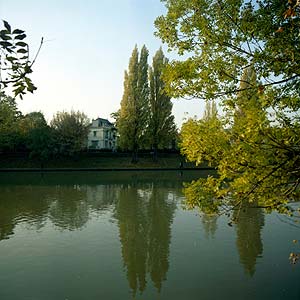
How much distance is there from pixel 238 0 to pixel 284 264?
7042mm

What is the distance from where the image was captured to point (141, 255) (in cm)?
1019

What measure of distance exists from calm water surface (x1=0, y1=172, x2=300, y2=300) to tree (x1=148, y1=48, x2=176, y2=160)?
105ft

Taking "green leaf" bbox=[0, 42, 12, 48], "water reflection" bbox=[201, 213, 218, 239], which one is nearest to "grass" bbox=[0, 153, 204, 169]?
"water reflection" bbox=[201, 213, 218, 239]

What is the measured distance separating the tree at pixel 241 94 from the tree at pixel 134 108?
42.6 metres

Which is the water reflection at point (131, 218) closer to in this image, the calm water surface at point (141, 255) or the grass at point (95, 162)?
the calm water surface at point (141, 255)

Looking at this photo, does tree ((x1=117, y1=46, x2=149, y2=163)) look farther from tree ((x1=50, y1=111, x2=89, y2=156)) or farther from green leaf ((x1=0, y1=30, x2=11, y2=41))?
green leaf ((x1=0, y1=30, x2=11, y2=41))

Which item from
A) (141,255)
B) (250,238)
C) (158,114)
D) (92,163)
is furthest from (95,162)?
(141,255)

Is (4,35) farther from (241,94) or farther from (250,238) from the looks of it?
(250,238)

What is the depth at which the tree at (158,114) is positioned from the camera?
49906mm

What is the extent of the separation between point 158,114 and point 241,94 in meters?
44.4

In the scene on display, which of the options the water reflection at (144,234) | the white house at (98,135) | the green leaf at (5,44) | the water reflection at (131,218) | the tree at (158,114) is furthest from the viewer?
the white house at (98,135)

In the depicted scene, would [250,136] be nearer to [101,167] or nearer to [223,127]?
[223,127]

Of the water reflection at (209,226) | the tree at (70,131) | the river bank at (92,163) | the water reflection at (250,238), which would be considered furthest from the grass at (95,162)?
the water reflection at (209,226)

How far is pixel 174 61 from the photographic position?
6309mm
